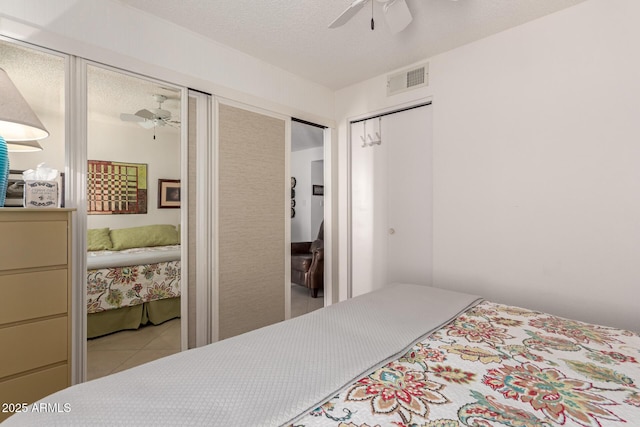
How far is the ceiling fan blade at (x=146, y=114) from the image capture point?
2.06 metres

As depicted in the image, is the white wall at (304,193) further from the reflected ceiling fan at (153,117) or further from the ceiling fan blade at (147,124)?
the ceiling fan blade at (147,124)

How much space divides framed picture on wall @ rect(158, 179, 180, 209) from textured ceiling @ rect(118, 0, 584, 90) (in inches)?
43.8

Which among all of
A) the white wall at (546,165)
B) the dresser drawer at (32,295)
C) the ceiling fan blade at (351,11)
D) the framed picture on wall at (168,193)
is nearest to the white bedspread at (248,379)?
the dresser drawer at (32,295)

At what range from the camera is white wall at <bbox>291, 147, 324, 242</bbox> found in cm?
526

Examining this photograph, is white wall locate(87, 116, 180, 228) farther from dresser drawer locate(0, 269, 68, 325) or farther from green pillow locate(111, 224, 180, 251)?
dresser drawer locate(0, 269, 68, 325)

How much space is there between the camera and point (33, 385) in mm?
1442

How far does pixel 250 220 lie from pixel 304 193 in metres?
2.74

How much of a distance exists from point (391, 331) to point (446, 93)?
81.7 inches

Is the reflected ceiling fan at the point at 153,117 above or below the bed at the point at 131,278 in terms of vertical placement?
above

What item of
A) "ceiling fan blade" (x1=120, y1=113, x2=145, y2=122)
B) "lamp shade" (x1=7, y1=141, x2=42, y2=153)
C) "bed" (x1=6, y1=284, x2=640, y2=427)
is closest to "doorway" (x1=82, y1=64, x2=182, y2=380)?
"ceiling fan blade" (x1=120, y1=113, x2=145, y2=122)

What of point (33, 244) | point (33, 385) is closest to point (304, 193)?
point (33, 244)

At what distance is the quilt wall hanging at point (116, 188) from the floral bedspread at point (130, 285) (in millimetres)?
379

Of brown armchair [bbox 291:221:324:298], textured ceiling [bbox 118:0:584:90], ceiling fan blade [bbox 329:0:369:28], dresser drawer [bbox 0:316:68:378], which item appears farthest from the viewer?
brown armchair [bbox 291:221:324:298]

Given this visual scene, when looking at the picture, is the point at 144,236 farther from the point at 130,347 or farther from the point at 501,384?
the point at 501,384
